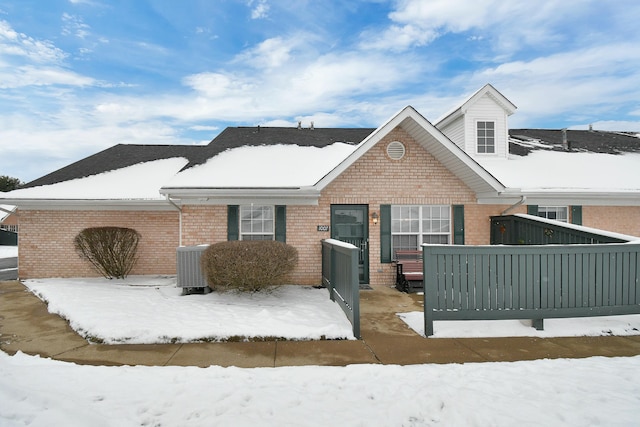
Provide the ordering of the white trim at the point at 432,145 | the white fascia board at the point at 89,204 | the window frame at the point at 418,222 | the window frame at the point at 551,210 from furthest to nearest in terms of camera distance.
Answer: the white fascia board at the point at 89,204 → the window frame at the point at 551,210 → the window frame at the point at 418,222 → the white trim at the point at 432,145

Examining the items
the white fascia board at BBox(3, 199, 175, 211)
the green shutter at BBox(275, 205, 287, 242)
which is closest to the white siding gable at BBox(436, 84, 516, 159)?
the green shutter at BBox(275, 205, 287, 242)

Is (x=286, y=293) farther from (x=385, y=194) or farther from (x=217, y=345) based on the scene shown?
(x=385, y=194)

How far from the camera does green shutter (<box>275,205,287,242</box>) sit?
31.0 ft

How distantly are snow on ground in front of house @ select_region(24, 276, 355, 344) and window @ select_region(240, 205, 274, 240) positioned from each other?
5.50ft

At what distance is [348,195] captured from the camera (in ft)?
31.5

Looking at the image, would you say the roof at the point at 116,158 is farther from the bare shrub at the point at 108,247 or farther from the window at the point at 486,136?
the window at the point at 486,136

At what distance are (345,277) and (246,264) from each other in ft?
6.70

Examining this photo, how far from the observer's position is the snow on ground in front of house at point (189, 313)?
545cm

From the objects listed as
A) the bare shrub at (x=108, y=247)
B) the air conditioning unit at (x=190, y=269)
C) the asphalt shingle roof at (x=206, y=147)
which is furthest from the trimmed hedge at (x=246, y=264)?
the bare shrub at (x=108, y=247)

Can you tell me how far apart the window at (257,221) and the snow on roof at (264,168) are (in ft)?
2.87

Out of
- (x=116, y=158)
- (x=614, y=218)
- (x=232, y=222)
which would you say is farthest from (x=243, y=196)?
(x=614, y=218)

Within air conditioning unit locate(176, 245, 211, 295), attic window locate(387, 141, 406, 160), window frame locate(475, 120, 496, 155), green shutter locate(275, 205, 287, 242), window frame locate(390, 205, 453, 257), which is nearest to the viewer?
air conditioning unit locate(176, 245, 211, 295)

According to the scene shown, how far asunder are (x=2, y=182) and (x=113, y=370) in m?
57.8

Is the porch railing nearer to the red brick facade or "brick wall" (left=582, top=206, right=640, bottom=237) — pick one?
the red brick facade
